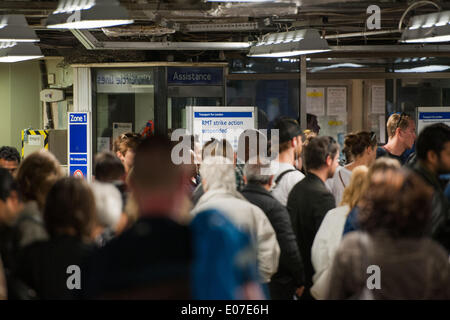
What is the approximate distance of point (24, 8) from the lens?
7227 mm

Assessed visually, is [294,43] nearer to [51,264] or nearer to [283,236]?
[283,236]

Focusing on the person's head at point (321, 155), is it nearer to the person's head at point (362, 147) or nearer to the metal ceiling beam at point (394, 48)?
the person's head at point (362, 147)

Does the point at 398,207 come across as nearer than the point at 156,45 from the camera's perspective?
Yes

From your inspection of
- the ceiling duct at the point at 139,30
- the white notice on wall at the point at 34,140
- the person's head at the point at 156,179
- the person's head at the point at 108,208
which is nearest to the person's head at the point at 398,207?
the person's head at the point at 156,179

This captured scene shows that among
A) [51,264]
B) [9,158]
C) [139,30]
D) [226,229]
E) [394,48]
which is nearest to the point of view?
[226,229]

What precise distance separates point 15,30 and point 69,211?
3321mm

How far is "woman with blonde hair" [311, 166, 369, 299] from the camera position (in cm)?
400

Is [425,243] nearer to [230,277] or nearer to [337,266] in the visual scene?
[337,266]

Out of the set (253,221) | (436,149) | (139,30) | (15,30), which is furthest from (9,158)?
(436,149)

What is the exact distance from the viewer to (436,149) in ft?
13.3

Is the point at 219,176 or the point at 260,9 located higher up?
the point at 260,9

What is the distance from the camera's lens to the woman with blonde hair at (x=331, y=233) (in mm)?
3996
